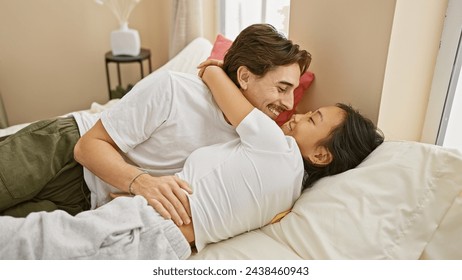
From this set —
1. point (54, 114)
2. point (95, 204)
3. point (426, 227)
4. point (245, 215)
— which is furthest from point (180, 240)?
point (54, 114)

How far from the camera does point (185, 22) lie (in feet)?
8.33

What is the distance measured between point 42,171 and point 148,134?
1.25 ft

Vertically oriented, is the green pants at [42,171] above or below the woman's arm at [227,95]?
below

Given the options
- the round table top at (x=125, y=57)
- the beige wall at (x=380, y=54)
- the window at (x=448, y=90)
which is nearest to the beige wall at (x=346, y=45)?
the beige wall at (x=380, y=54)

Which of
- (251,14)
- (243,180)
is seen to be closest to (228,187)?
(243,180)

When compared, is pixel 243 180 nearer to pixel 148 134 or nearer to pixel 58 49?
pixel 148 134

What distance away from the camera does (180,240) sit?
1053mm

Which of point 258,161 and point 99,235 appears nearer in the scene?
point 99,235

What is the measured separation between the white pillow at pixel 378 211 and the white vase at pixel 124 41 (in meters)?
1.96

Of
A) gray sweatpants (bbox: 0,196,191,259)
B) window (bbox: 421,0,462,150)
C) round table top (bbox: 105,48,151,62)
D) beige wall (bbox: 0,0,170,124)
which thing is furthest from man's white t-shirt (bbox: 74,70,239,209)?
beige wall (bbox: 0,0,170,124)

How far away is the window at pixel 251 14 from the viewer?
2145 mm

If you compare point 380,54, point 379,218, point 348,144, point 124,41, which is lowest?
point 379,218

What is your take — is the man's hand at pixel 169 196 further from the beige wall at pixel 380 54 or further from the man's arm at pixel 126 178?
the beige wall at pixel 380 54

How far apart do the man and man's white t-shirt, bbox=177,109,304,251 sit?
0.26ft
